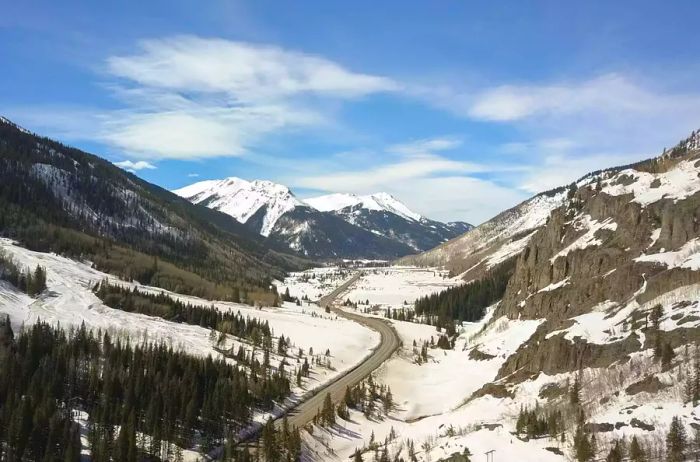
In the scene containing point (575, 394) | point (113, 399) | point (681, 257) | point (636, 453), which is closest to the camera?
point (636, 453)

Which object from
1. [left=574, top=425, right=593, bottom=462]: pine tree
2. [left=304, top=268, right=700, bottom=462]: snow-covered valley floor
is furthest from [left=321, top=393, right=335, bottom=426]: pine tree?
[left=574, top=425, right=593, bottom=462]: pine tree

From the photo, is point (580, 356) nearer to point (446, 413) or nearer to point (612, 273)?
point (446, 413)

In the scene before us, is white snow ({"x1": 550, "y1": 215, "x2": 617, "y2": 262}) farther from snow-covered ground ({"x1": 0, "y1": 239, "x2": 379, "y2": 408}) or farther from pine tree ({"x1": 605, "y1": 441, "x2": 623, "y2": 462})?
pine tree ({"x1": 605, "y1": 441, "x2": 623, "y2": 462})

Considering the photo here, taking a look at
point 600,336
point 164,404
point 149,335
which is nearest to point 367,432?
point 164,404

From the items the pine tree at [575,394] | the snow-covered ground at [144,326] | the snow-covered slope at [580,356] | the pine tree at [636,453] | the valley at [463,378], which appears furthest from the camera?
the snow-covered ground at [144,326]

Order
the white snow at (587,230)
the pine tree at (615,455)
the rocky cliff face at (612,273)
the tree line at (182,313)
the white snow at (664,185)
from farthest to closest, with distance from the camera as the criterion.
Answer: the tree line at (182,313), the white snow at (587,230), the white snow at (664,185), the rocky cliff face at (612,273), the pine tree at (615,455)

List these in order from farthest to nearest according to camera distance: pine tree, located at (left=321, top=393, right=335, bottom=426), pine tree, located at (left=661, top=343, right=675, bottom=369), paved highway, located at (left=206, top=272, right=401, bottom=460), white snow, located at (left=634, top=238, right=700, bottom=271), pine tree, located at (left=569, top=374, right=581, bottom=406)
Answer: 1. paved highway, located at (left=206, top=272, right=401, bottom=460)
2. pine tree, located at (left=321, top=393, right=335, bottom=426)
3. white snow, located at (left=634, top=238, right=700, bottom=271)
4. pine tree, located at (left=569, top=374, right=581, bottom=406)
5. pine tree, located at (left=661, top=343, right=675, bottom=369)

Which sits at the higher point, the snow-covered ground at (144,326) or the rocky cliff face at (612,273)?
the rocky cliff face at (612,273)

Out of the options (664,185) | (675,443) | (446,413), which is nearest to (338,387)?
(446,413)

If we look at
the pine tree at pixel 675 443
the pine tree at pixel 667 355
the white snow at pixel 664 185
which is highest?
the white snow at pixel 664 185

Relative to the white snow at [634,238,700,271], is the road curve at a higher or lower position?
lower

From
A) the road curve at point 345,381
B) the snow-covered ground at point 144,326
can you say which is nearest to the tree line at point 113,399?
the road curve at point 345,381

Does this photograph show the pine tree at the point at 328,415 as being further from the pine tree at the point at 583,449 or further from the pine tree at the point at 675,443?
the pine tree at the point at 675,443

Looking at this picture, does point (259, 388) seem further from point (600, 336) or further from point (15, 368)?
point (600, 336)
